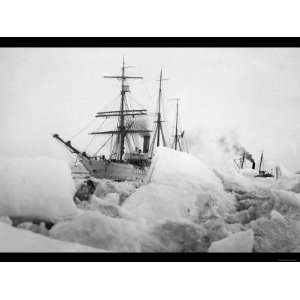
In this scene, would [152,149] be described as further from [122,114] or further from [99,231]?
[99,231]

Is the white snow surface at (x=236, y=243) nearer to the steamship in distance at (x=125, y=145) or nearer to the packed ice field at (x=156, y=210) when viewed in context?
the packed ice field at (x=156, y=210)

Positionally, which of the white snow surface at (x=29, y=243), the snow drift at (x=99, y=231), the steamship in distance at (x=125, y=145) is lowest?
the white snow surface at (x=29, y=243)

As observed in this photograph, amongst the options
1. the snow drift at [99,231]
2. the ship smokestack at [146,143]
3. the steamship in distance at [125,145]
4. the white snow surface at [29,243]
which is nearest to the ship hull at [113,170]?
the steamship in distance at [125,145]

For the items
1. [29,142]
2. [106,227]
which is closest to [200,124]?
[106,227]

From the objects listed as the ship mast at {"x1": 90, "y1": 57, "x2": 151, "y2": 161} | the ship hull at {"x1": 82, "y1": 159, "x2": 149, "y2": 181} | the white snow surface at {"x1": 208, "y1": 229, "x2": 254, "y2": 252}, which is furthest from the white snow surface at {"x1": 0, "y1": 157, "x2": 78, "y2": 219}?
the white snow surface at {"x1": 208, "y1": 229, "x2": 254, "y2": 252}

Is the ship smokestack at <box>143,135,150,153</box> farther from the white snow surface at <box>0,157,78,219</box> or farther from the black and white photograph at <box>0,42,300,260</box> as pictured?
the white snow surface at <box>0,157,78,219</box>

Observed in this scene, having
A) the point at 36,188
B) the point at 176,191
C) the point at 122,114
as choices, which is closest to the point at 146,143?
the point at 122,114
